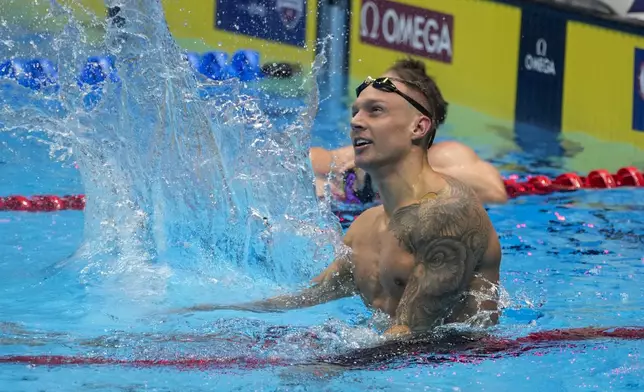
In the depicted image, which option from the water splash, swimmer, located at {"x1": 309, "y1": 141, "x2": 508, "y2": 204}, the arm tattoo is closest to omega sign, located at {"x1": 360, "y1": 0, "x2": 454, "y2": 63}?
swimmer, located at {"x1": 309, "y1": 141, "x2": 508, "y2": 204}

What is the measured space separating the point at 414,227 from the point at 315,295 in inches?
19.6

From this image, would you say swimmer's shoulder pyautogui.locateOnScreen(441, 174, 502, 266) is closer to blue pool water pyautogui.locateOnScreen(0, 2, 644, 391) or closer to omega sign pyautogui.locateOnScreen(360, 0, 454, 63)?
blue pool water pyautogui.locateOnScreen(0, 2, 644, 391)

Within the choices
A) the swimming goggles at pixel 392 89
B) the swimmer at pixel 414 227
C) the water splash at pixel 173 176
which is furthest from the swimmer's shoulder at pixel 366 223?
the water splash at pixel 173 176

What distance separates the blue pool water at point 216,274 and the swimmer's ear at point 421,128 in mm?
530

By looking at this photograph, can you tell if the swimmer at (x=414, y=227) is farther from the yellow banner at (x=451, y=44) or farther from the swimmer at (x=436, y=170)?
the yellow banner at (x=451, y=44)

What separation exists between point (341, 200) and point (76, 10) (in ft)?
8.43

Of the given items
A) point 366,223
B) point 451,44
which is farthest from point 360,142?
point 451,44

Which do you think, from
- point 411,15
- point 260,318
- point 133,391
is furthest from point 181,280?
point 411,15

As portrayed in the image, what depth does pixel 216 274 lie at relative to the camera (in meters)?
3.84

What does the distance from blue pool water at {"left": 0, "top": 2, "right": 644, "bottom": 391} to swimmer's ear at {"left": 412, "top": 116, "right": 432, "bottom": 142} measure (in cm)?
53

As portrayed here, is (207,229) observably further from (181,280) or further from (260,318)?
(260,318)

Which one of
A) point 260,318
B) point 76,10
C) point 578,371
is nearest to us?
point 578,371

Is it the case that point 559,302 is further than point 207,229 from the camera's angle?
No

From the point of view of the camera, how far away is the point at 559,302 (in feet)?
12.2
